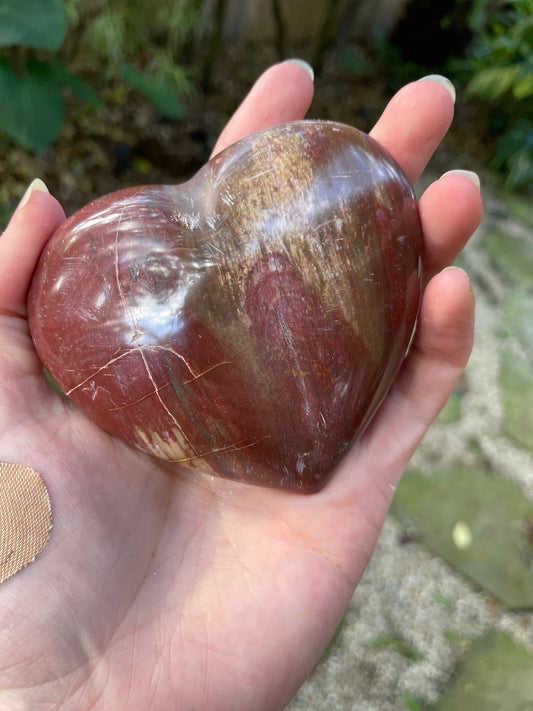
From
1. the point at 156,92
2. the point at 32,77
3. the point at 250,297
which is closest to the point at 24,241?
the point at 250,297

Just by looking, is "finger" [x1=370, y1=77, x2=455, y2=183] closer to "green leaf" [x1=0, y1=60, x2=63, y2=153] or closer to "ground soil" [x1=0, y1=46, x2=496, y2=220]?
"green leaf" [x1=0, y1=60, x2=63, y2=153]

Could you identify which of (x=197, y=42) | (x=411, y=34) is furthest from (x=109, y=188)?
(x=411, y=34)

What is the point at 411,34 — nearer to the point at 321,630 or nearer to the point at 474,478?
the point at 474,478

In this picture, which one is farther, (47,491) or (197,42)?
(197,42)

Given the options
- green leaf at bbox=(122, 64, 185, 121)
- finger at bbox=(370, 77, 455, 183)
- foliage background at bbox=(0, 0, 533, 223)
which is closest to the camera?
finger at bbox=(370, 77, 455, 183)

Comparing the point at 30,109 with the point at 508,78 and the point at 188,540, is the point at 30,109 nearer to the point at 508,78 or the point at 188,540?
the point at 188,540

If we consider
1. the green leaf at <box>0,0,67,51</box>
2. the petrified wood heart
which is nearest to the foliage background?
the green leaf at <box>0,0,67,51</box>

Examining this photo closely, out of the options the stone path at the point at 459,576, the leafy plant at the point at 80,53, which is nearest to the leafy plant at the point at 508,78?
the stone path at the point at 459,576
